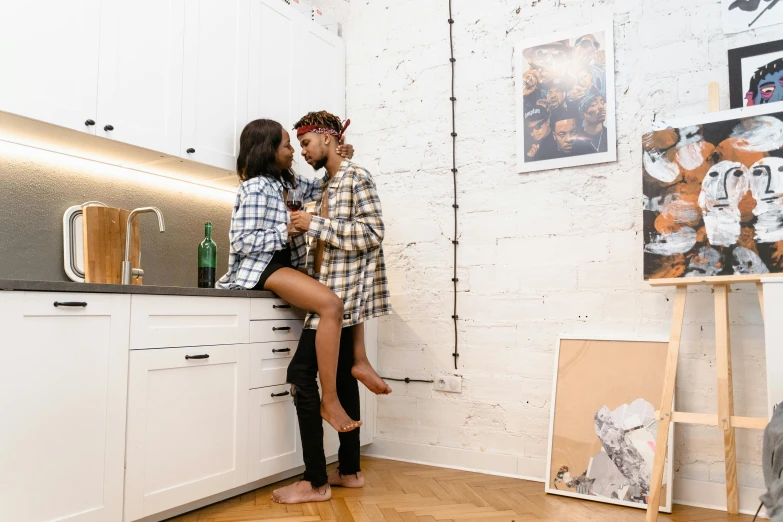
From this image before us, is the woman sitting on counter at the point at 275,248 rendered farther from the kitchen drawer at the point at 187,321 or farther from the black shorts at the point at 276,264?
the kitchen drawer at the point at 187,321

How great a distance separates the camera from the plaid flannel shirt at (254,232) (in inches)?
104

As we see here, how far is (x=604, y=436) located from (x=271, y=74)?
228 centimetres

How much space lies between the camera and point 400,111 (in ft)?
11.4

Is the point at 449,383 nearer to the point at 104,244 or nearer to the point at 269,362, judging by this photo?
the point at 269,362

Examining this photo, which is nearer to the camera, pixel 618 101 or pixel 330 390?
pixel 330 390

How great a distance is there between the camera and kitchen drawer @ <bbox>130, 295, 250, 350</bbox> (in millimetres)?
2133

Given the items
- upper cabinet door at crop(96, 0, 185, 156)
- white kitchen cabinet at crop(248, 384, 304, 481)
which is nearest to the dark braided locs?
upper cabinet door at crop(96, 0, 185, 156)

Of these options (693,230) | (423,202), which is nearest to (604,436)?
(693,230)

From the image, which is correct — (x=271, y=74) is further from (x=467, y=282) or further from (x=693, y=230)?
(x=693, y=230)

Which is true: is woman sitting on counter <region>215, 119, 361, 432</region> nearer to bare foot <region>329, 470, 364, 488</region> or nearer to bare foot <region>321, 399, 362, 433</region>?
bare foot <region>321, 399, 362, 433</region>

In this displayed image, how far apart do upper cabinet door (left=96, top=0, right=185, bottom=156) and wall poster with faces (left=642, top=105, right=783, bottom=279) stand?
1.93 m

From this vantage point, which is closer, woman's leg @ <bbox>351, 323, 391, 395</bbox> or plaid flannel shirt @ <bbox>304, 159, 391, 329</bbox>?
plaid flannel shirt @ <bbox>304, 159, 391, 329</bbox>

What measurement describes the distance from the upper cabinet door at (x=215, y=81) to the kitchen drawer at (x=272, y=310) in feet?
2.26

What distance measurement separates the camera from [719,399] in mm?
2291
